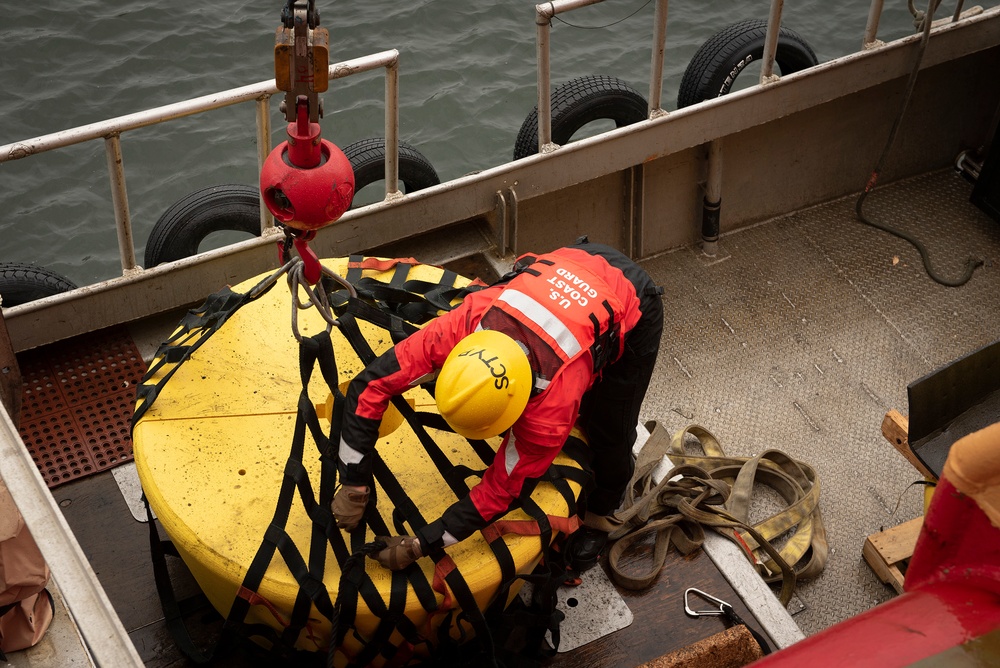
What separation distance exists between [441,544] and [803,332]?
11.2 ft

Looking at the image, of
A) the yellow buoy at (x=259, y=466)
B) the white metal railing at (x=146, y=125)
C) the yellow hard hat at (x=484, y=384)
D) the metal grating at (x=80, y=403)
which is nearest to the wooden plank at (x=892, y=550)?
the yellow buoy at (x=259, y=466)

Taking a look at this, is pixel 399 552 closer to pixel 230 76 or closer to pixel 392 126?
pixel 392 126

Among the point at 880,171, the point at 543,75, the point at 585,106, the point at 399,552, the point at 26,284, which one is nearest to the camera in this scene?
the point at 399,552

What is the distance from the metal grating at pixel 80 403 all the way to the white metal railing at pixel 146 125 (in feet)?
1.38

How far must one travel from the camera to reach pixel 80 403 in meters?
4.44

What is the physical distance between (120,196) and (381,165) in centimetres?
142

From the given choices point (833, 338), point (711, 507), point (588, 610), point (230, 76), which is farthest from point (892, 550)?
point (230, 76)

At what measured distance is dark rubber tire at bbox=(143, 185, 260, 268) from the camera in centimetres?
489

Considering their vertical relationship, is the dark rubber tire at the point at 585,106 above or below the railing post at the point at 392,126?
below

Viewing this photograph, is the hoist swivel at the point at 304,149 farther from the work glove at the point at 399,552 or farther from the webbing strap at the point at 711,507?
the webbing strap at the point at 711,507

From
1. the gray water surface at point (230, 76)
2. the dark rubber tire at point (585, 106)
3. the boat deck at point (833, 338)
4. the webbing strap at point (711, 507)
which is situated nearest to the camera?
the webbing strap at point (711, 507)

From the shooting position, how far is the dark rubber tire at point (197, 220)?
4891 millimetres

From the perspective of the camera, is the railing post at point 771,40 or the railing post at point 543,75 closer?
the railing post at point 543,75

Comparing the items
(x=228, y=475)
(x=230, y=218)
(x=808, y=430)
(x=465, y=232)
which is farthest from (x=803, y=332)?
(x=228, y=475)
